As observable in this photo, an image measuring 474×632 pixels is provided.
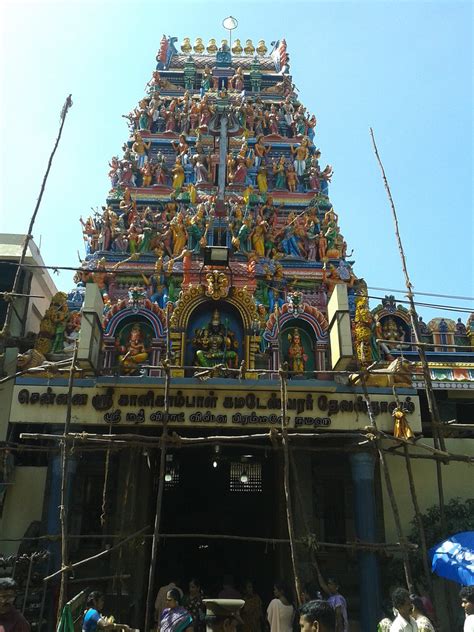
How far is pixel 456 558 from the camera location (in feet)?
29.3

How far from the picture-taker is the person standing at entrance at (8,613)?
487 centimetres

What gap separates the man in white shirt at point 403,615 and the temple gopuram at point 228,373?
295 cm

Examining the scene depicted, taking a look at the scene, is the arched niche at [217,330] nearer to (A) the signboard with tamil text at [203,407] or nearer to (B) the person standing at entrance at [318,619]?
(A) the signboard with tamil text at [203,407]

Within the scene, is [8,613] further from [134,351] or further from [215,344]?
[215,344]

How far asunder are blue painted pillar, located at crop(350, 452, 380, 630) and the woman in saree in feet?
15.8

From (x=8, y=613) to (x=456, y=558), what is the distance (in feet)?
23.2

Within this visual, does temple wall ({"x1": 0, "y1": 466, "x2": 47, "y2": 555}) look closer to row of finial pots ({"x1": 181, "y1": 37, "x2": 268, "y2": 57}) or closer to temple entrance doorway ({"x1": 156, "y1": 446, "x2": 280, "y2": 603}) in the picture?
temple entrance doorway ({"x1": 156, "y1": 446, "x2": 280, "y2": 603})

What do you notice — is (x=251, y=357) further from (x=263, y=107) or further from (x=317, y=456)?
(x=263, y=107)

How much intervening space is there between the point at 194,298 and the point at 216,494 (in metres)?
7.30

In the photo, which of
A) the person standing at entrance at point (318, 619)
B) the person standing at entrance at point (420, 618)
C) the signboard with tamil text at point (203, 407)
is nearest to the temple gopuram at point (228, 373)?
the signboard with tamil text at point (203, 407)

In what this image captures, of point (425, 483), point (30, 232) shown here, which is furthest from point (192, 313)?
point (425, 483)

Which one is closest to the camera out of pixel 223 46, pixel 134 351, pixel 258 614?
pixel 258 614

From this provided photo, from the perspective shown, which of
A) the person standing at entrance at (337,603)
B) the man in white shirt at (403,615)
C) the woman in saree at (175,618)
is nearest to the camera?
the man in white shirt at (403,615)

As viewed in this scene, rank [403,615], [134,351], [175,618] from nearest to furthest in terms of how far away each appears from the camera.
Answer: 1. [403,615]
2. [175,618]
3. [134,351]
